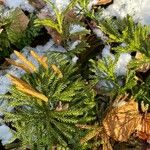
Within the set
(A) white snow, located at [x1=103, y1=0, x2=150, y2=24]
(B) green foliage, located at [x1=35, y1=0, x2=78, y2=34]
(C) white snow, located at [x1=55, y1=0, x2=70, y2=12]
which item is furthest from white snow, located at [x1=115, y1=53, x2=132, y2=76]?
(C) white snow, located at [x1=55, y1=0, x2=70, y2=12]

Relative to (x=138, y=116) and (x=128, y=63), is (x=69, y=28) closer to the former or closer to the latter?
(x=128, y=63)

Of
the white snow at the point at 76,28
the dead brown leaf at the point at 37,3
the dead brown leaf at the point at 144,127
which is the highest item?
the dead brown leaf at the point at 37,3

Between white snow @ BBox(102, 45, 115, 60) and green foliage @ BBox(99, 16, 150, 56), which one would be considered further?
white snow @ BBox(102, 45, 115, 60)

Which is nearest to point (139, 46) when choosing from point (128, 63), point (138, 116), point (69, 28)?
point (128, 63)

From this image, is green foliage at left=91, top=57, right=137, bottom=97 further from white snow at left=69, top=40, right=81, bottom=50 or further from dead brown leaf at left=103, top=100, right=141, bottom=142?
white snow at left=69, top=40, right=81, bottom=50

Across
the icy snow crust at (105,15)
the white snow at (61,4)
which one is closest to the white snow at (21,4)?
the icy snow crust at (105,15)

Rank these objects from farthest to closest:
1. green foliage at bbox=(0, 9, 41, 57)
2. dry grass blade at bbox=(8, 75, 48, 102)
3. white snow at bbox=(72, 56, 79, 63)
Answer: green foliage at bbox=(0, 9, 41, 57)
white snow at bbox=(72, 56, 79, 63)
dry grass blade at bbox=(8, 75, 48, 102)

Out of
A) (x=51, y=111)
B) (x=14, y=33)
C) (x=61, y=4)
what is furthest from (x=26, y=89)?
(x=61, y=4)

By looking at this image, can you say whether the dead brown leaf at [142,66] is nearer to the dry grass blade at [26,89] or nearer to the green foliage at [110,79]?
the green foliage at [110,79]
